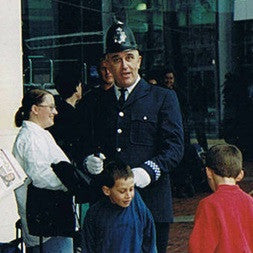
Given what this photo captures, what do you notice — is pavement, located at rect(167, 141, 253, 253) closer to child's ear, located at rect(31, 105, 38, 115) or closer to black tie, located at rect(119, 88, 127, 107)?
child's ear, located at rect(31, 105, 38, 115)

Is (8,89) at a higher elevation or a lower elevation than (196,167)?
higher

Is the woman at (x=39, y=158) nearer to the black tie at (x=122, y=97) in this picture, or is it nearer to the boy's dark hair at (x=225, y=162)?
the black tie at (x=122, y=97)

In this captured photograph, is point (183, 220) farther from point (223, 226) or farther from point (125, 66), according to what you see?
point (223, 226)

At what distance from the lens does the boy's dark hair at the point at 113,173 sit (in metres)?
4.56

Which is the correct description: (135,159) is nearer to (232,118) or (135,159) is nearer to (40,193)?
(40,193)

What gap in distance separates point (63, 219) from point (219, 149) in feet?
4.02

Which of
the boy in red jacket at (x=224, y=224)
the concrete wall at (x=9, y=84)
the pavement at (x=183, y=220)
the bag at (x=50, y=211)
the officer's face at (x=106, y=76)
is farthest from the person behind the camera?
the pavement at (x=183, y=220)

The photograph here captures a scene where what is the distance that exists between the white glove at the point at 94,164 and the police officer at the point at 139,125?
0.01 metres

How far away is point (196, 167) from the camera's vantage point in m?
11.1

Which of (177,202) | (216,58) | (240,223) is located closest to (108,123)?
(240,223)

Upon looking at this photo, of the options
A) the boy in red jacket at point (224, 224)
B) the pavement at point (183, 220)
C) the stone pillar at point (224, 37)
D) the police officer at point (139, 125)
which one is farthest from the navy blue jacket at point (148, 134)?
the stone pillar at point (224, 37)

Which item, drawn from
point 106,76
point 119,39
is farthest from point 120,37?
point 106,76

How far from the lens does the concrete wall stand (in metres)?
7.27

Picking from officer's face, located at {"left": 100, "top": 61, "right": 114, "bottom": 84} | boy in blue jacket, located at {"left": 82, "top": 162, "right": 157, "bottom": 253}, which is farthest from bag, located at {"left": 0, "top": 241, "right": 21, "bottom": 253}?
officer's face, located at {"left": 100, "top": 61, "right": 114, "bottom": 84}
